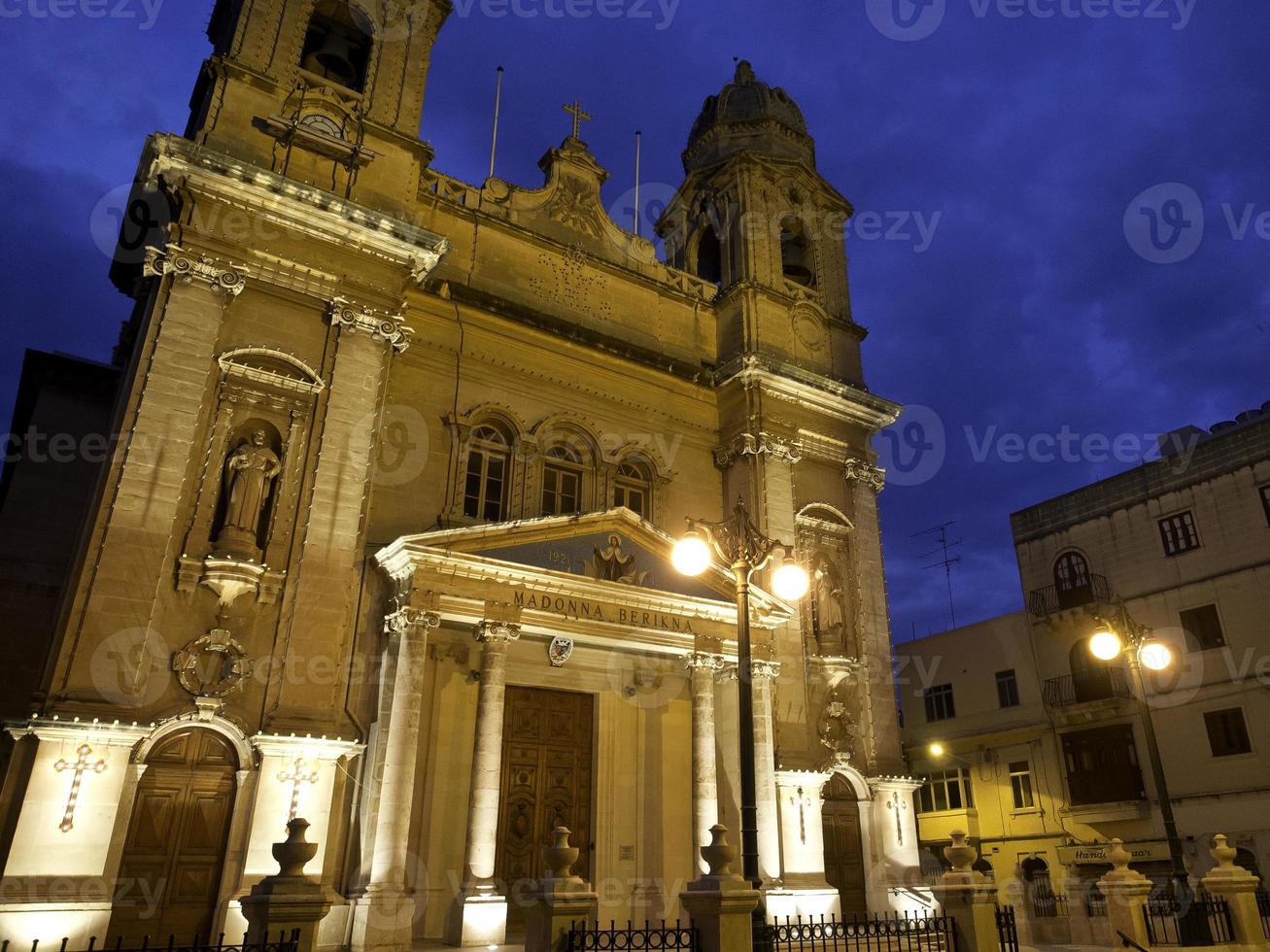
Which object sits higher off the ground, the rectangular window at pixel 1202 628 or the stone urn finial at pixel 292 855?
the rectangular window at pixel 1202 628

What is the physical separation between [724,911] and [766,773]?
27.9 feet

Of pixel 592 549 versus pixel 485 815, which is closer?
pixel 485 815

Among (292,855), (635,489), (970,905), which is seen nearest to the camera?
(292,855)

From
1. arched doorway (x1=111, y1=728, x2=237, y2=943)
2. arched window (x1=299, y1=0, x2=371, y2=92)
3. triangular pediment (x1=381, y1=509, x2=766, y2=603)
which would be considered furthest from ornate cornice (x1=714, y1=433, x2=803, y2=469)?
arched doorway (x1=111, y1=728, x2=237, y2=943)

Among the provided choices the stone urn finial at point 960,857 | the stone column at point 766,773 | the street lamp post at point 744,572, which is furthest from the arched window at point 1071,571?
the street lamp post at point 744,572

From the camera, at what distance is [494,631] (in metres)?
14.9

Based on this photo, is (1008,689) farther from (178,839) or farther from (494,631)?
(178,839)

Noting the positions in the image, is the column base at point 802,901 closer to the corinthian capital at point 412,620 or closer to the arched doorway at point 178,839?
the corinthian capital at point 412,620

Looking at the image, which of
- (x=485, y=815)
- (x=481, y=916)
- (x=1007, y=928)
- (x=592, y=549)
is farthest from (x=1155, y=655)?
(x=481, y=916)

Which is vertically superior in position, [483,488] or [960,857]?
[483,488]

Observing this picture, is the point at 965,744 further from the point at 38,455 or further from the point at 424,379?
the point at 38,455

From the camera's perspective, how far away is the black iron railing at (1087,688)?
26875mm

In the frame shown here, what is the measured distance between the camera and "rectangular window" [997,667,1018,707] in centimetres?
3058

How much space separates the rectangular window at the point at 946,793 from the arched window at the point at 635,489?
62.4 feet
